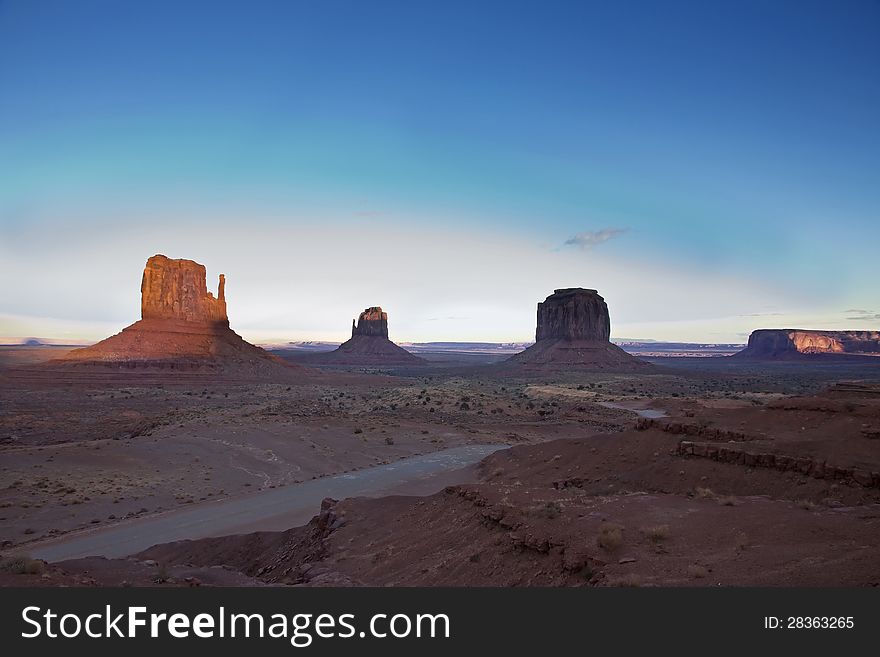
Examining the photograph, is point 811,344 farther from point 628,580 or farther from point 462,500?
point 628,580

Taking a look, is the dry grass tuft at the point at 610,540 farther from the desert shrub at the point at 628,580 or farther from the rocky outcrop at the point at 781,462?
the rocky outcrop at the point at 781,462

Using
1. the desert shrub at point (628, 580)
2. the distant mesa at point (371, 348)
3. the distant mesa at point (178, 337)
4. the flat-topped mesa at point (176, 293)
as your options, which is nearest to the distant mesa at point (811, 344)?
the distant mesa at point (371, 348)

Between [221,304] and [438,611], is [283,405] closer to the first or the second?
[438,611]

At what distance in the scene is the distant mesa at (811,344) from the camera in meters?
184

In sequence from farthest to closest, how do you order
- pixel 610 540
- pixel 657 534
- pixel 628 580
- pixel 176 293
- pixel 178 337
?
pixel 176 293, pixel 178 337, pixel 657 534, pixel 610 540, pixel 628 580

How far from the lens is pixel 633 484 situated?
16.9 meters

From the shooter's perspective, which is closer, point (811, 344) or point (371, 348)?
point (371, 348)

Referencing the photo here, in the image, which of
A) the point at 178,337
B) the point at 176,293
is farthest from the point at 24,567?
the point at 176,293

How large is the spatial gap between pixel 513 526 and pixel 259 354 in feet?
304

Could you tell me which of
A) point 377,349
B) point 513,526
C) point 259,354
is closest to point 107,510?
point 513,526

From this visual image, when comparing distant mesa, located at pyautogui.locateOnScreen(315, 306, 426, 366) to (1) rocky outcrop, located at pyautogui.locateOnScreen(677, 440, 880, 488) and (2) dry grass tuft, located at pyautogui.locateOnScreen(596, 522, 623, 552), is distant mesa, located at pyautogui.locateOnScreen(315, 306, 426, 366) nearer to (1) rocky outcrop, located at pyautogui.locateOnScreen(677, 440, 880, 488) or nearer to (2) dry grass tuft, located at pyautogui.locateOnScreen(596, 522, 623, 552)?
(1) rocky outcrop, located at pyautogui.locateOnScreen(677, 440, 880, 488)

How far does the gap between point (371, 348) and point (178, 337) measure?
76.4 meters

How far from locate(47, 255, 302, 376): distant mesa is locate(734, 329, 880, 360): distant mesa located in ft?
570

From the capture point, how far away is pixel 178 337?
299ft
